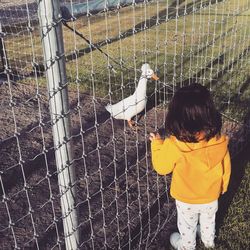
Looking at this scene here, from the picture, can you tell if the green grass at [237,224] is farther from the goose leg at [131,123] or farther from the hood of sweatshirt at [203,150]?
the goose leg at [131,123]

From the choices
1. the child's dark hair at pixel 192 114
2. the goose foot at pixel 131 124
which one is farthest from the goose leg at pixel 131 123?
the child's dark hair at pixel 192 114

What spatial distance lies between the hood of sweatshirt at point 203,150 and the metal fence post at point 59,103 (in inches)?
23.3

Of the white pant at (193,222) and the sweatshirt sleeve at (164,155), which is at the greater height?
the sweatshirt sleeve at (164,155)

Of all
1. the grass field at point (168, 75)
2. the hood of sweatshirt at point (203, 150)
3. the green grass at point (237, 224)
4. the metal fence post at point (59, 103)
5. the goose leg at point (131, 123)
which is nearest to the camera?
the metal fence post at point (59, 103)

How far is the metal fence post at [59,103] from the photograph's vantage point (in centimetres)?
175

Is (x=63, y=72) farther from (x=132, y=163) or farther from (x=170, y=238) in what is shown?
(x=132, y=163)

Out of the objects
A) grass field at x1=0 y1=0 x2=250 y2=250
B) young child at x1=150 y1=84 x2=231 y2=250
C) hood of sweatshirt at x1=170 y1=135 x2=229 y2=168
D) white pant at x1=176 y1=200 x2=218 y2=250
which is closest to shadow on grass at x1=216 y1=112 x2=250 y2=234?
grass field at x1=0 y1=0 x2=250 y2=250

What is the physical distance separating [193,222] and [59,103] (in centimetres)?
114

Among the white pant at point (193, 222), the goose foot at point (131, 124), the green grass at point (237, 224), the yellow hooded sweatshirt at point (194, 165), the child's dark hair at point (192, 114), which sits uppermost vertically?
the child's dark hair at point (192, 114)

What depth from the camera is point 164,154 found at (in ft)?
7.64

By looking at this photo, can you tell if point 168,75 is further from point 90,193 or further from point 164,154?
point 164,154

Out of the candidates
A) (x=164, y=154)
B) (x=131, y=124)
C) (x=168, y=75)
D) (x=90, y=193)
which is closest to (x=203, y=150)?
(x=164, y=154)

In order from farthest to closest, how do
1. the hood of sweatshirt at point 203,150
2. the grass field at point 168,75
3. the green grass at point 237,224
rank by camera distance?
the grass field at point 168,75 → the green grass at point 237,224 → the hood of sweatshirt at point 203,150

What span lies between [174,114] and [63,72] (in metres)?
0.63
